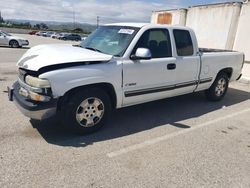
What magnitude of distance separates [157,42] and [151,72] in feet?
2.25

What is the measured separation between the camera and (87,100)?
412cm

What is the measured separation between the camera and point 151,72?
15.7 ft

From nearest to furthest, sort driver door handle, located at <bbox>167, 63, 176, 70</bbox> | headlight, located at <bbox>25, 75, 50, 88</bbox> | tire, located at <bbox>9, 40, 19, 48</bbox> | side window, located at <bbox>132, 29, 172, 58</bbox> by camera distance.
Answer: headlight, located at <bbox>25, 75, 50, 88</bbox>
side window, located at <bbox>132, 29, 172, 58</bbox>
driver door handle, located at <bbox>167, 63, 176, 70</bbox>
tire, located at <bbox>9, 40, 19, 48</bbox>

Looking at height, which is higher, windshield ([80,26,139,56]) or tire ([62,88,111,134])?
windshield ([80,26,139,56])

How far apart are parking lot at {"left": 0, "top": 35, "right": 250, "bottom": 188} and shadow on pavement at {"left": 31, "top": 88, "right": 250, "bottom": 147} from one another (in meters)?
0.02

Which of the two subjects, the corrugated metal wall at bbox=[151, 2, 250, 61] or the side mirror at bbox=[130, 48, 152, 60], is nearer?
the side mirror at bbox=[130, 48, 152, 60]

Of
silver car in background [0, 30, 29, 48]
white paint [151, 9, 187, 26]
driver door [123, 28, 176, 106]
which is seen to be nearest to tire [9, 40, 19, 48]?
silver car in background [0, 30, 29, 48]

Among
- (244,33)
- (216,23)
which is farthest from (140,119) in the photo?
(216,23)

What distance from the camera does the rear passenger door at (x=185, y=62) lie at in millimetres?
5344

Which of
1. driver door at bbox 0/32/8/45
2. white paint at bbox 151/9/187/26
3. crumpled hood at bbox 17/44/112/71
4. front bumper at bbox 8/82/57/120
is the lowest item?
driver door at bbox 0/32/8/45

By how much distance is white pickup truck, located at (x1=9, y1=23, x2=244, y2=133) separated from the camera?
379 centimetres

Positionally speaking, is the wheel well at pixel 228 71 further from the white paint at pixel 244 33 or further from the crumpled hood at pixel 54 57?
the white paint at pixel 244 33

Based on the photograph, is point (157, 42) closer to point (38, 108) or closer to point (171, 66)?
point (171, 66)

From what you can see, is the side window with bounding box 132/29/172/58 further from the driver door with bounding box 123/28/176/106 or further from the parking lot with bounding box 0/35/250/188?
the parking lot with bounding box 0/35/250/188
